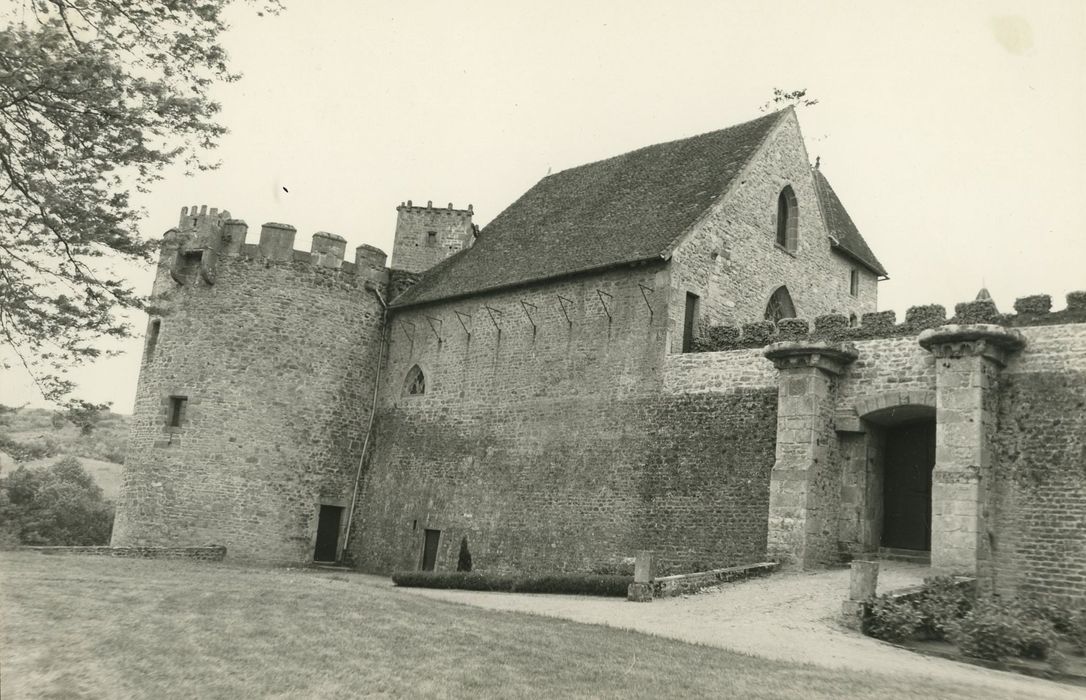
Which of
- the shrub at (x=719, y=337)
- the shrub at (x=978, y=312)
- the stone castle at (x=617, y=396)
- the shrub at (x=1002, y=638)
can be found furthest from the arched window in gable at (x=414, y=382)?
the shrub at (x=1002, y=638)

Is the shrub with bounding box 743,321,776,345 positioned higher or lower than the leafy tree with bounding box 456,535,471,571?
higher

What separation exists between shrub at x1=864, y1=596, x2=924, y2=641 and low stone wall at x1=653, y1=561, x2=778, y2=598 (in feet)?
11.6

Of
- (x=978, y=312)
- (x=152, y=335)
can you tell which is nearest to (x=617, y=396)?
(x=978, y=312)

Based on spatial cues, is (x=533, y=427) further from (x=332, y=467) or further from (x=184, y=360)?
(x=184, y=360)

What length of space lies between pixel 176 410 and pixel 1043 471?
832 inches

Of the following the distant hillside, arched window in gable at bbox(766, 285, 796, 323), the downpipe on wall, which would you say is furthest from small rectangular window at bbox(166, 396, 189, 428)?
the distant hillside

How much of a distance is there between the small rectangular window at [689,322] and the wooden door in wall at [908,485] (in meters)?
4.80

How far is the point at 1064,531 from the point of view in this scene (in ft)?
52.3

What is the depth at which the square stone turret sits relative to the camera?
3297 cm

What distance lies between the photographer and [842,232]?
3075 centimetres

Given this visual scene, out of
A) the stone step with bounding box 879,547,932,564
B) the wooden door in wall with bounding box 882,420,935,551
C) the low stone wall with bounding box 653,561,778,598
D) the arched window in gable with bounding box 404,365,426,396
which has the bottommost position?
the low stone wall with bounding box 653,561,778,598

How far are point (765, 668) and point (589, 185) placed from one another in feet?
65.7

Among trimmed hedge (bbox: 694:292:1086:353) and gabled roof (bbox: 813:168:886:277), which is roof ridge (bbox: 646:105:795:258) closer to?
trimmed hedge (bbox: 694:292:1086:353)

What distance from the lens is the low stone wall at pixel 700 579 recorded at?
16.0m
